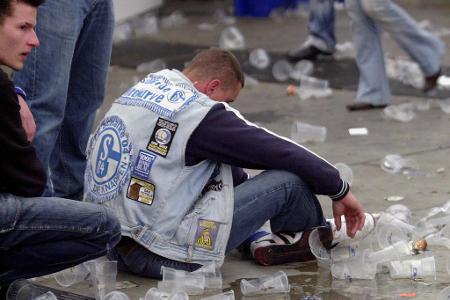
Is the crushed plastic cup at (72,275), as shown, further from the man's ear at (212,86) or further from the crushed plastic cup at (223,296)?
the man's ear at (212,86)

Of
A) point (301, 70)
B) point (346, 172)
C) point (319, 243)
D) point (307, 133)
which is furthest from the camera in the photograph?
point (301, 70)

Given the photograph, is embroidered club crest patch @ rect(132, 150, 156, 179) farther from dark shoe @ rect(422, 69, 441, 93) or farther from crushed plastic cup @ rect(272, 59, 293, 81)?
crushed plastic cup @ rect(272, 59, 293, 81)

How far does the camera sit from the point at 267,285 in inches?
176

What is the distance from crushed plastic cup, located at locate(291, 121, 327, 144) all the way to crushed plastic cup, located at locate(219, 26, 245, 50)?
3356mm

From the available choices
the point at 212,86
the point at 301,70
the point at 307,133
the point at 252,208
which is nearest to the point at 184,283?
the point at 252,208

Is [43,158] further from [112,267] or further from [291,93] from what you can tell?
[291,93]

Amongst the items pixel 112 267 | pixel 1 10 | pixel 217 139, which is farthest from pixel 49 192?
pixel 1 10

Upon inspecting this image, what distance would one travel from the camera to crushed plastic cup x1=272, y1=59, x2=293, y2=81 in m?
9.15

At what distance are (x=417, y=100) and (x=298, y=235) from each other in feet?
11.4

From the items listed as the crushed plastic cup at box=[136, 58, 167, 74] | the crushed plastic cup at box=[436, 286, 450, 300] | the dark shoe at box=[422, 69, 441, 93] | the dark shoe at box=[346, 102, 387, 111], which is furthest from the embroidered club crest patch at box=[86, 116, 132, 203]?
the crushed plastic cup at box=[136, 58, 167, 74]

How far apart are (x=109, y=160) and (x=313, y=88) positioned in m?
4.16

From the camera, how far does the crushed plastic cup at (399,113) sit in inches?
297

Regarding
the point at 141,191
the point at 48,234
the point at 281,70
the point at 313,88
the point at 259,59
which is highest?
the point at 259,59

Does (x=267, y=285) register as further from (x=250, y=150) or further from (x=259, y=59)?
(x=259, y=59)
